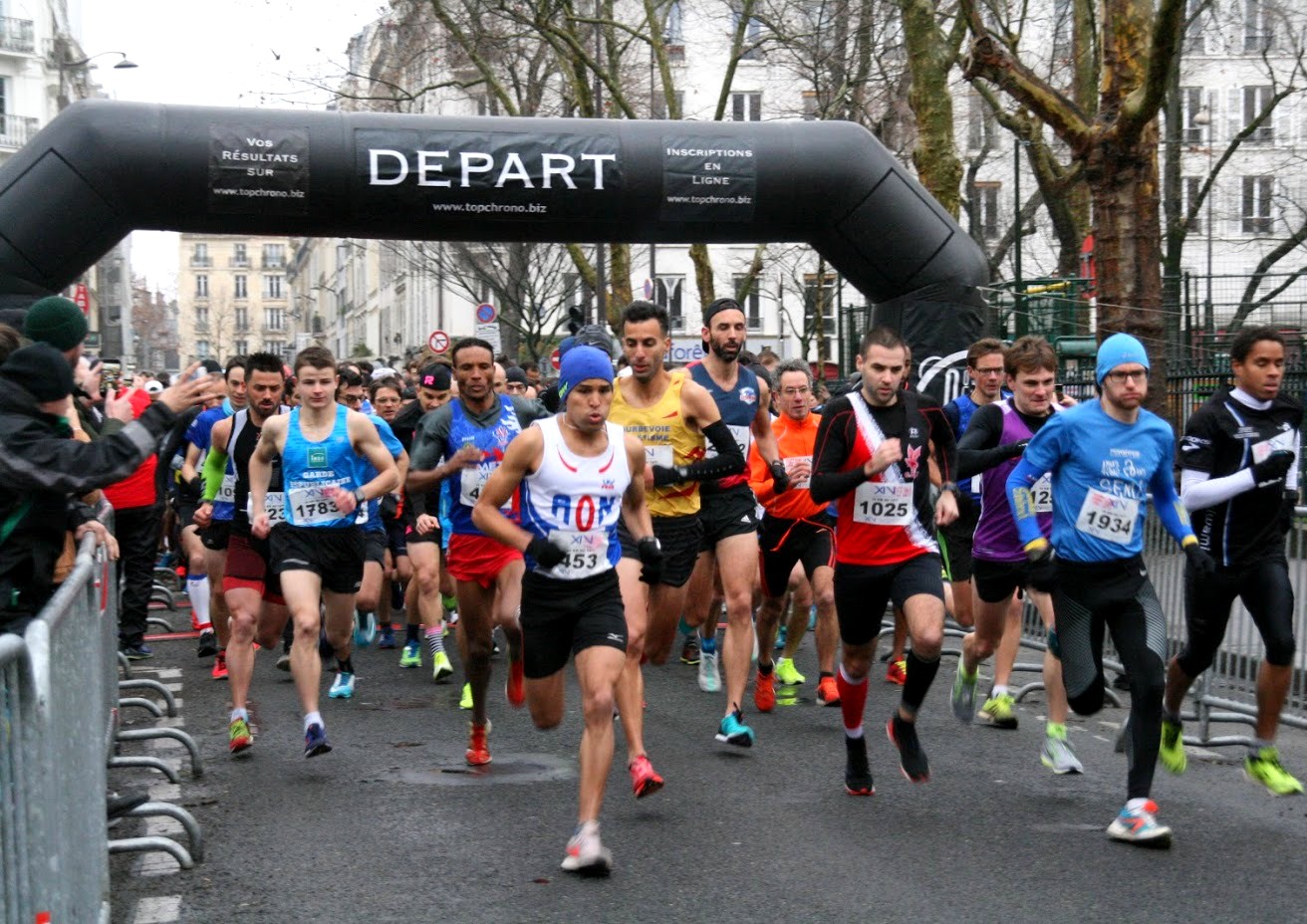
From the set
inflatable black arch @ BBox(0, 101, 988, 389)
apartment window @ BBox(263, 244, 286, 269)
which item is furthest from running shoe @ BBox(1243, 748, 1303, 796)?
apartment window @ BBox(263, 244, 286, 269)

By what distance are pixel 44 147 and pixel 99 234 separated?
29.2 inches

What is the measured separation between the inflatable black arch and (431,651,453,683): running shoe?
4007 mm

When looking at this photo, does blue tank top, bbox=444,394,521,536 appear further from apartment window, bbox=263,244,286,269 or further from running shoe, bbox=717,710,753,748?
apartment window, bbox=263,244,286,269

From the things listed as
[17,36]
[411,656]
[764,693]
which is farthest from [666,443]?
[17,36]

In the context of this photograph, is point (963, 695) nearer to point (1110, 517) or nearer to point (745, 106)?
point (1110, 517)

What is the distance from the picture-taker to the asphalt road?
6.02 m

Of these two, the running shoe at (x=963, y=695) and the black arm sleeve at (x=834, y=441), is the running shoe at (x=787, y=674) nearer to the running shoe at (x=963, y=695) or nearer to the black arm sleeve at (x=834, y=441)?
the running shoe at (x=963, y=695)

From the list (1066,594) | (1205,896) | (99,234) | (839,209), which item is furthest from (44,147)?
(1205,896)

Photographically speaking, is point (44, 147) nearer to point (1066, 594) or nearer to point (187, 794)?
point (187, 794)

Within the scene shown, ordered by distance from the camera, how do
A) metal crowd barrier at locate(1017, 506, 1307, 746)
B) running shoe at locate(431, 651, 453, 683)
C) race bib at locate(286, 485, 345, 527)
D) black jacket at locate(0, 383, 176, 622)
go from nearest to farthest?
1. black jacket at locate(0, 383, 176, 622)
2. metal crowd barrier at locate(1017, 506, 1307, 746)
3. race bib at locate(286, 485, 345, 527)
4. running shoe at locate(431, 651, 453, 683)

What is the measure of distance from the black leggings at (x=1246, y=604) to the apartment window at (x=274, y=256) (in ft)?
530

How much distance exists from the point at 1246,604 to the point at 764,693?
321 centimetres

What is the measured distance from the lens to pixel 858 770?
778cm

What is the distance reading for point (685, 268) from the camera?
6725 centimetres
